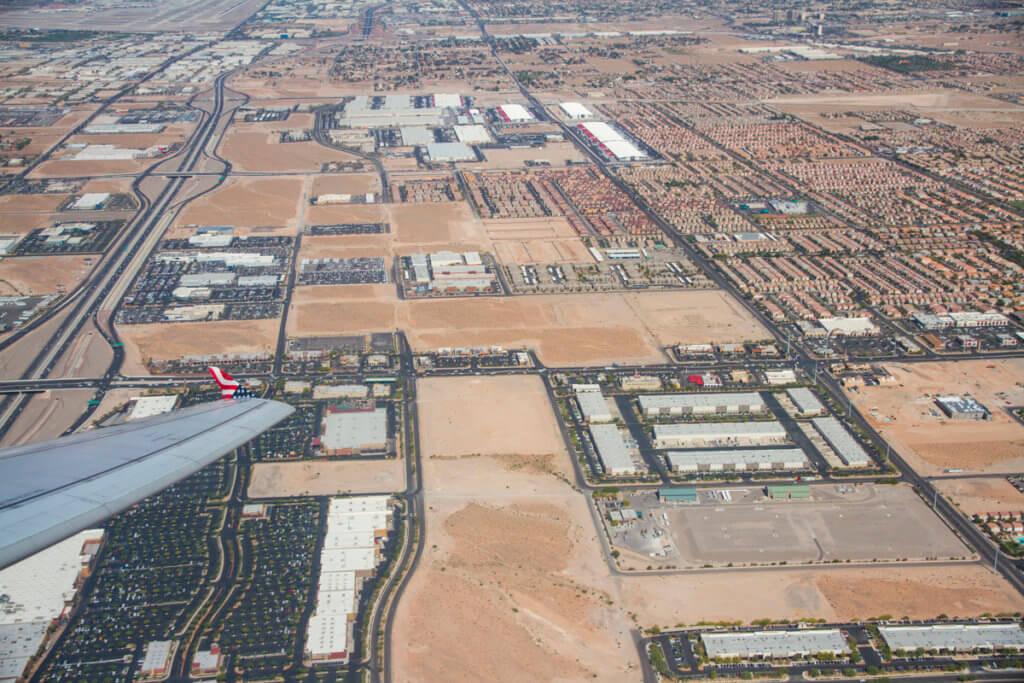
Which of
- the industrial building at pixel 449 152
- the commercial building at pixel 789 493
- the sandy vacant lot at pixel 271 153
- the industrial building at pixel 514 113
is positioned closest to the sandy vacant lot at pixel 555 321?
the commercial building at pixel 789 493

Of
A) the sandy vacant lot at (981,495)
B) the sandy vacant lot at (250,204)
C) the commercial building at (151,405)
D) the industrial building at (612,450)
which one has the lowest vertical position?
the sandy vacant lot at (981,495)

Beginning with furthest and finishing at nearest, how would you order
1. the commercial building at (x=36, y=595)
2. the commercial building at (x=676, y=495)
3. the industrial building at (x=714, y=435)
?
the industrial building at (x=714, y=435) < the commercial building at (x=676, y=495) < the commercial building at (x=36, y=595)

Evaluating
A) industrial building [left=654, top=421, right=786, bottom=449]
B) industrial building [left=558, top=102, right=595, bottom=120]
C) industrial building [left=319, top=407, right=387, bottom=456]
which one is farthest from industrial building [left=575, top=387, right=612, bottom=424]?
industrial building [left=558, top=102, right=595, bottom=120]

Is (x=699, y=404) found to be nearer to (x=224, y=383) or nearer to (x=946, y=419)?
(x=946, y=419)

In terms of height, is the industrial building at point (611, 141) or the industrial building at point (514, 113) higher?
the industrial building at point (514, 113)

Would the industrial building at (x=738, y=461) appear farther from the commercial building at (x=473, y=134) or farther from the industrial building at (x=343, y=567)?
the commercial building at (x=473, y=134)

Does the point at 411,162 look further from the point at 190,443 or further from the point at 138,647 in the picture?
the point at 190,443

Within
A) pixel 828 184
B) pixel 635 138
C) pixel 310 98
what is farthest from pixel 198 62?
pixel 828 184
